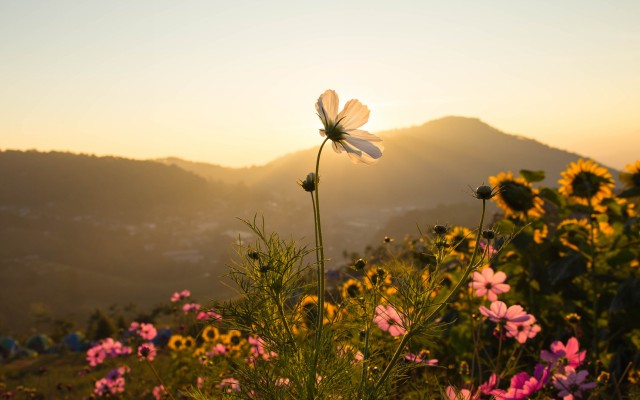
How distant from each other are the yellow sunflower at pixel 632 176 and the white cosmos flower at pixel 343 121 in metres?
3.29

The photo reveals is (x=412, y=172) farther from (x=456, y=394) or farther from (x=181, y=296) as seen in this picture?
(x=456, y=394)

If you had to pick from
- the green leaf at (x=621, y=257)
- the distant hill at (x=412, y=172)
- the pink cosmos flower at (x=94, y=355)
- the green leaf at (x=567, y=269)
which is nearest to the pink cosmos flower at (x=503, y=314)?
the green leaf at (x=567, y=269)

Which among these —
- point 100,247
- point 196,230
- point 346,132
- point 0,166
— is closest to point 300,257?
point 346,132

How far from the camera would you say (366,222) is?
138m

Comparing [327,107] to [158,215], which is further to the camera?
[158,215]

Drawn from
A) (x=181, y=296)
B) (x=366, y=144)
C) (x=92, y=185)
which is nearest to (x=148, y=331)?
(x=181, y=296)

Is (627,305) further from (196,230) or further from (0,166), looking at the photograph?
(0,166)

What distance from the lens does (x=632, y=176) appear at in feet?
12.1

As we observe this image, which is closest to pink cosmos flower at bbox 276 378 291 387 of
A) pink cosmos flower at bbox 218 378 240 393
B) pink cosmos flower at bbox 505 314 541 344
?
pink cosmos flower at bbox 218 378 240 393

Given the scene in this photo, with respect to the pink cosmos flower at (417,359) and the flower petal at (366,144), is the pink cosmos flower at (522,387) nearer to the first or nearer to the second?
the pink cosmos flower at (417,359)

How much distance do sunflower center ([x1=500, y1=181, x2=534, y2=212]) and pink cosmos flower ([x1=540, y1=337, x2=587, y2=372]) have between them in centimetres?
153

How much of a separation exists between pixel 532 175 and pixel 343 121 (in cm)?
308

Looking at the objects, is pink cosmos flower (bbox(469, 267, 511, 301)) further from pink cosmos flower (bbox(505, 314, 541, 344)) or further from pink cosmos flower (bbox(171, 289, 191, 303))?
pink cosmos flower (bbox(171, 289, 191, 303))

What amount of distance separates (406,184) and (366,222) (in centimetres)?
3925
